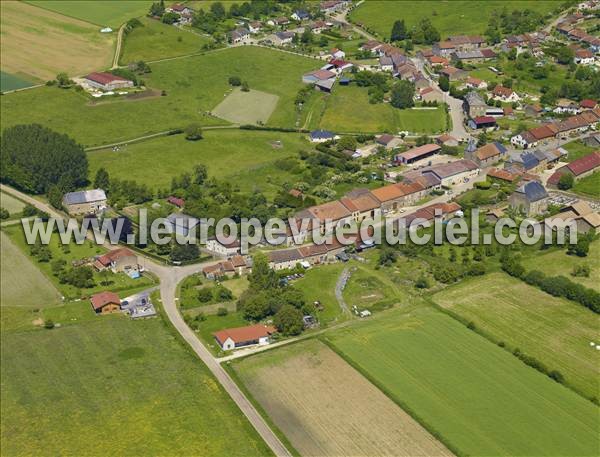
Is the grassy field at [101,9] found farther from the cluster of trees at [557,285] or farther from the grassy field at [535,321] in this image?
the grassy field at [535,321]

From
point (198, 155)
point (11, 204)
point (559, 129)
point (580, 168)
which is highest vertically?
point (559, 129)

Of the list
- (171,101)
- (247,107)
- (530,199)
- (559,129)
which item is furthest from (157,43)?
(530,199)

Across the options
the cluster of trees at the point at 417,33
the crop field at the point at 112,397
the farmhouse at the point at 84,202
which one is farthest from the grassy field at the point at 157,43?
the crop field at the point at 112,397

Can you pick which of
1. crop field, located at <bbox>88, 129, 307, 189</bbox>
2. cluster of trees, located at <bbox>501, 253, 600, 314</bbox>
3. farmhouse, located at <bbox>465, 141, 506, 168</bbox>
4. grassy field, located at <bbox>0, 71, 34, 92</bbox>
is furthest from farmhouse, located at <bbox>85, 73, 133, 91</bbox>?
cluster of trees, located at <bbox>501, 253, 600, 314</bbox>

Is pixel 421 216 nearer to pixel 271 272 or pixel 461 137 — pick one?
pixel 271 272

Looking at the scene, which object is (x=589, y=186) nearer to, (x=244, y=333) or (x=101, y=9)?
(x=244, y=333)

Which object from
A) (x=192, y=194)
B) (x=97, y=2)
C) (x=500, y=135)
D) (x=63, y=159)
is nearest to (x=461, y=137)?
(x=500, y=135)
